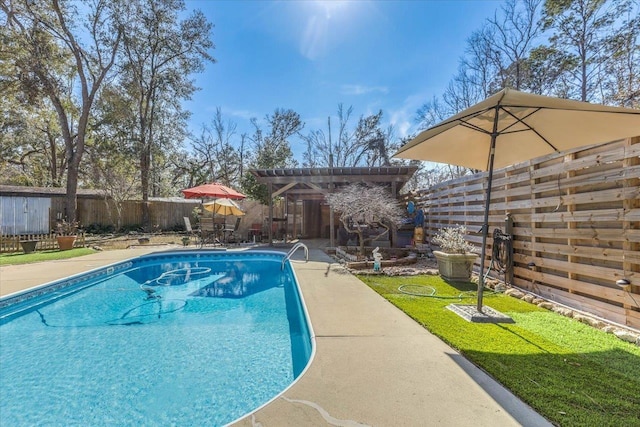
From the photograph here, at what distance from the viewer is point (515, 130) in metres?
3.73

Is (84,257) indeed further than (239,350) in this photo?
Yes

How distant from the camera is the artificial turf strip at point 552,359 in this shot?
6.37 ft

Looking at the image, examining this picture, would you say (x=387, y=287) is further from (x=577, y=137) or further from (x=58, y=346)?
(x=58, y=346)

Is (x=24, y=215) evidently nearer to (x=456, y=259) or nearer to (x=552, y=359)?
(x=456, y=259)

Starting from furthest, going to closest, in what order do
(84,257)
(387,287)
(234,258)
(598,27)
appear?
(598,27)
(234,258)
(84,257)
(387,287)

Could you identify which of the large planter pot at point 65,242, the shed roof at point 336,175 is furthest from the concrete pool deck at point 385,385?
the large planter pot at point 65,242

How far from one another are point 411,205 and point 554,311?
23.8ft

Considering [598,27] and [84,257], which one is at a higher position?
[598,27]

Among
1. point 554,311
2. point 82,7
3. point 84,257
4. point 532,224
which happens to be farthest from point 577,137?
point 82,7

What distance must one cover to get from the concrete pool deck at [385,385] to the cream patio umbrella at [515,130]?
3.98 ft

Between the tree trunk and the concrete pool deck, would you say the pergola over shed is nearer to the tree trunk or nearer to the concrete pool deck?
the concrete pool deck

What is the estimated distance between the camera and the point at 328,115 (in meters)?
24.8

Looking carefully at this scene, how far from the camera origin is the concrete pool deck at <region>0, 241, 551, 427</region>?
72.6 inches

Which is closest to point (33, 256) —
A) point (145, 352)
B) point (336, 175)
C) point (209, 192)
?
point (209, 192)
